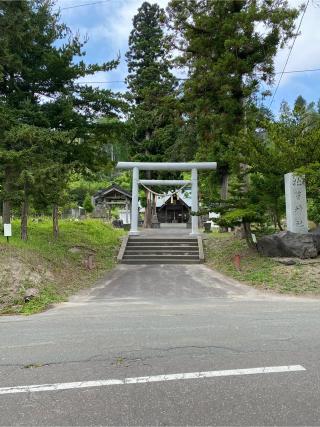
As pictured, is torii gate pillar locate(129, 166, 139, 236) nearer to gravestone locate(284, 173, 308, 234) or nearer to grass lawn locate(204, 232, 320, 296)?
grass lawn locate(204, 232, 320, 296)

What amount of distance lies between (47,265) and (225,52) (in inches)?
400

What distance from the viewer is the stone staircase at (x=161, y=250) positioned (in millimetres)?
16391

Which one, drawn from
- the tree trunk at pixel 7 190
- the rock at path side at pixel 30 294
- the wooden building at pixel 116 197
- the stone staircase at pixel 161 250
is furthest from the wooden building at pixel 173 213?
the rock at path side at pixel 30 294

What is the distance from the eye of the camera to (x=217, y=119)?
16531 mm

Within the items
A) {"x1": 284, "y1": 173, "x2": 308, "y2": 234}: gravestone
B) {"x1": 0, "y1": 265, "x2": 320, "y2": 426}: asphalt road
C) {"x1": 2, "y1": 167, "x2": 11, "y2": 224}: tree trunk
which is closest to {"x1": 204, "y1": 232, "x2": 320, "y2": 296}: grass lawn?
{"x1": 284, "y1": 173, "x2": 308, "y2": 234}: gravestone

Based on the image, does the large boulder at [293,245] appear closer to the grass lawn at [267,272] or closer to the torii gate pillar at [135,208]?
the grass lawn at [267,272]

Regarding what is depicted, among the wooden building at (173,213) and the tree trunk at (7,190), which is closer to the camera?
the tree trunk at (7,190)

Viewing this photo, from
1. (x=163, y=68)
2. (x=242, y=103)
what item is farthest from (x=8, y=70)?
(x=163, y=68)

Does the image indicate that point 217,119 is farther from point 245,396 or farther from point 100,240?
point 245,396

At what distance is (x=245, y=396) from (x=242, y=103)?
1509 centimetres

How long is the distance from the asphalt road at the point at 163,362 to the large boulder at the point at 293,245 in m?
4.38

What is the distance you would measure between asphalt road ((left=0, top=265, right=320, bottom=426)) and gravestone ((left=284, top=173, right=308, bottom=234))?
17.1 feet

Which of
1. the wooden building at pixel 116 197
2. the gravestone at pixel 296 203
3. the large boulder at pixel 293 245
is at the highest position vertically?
the wooden building at pixel 116 197

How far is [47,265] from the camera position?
12.0 metres
